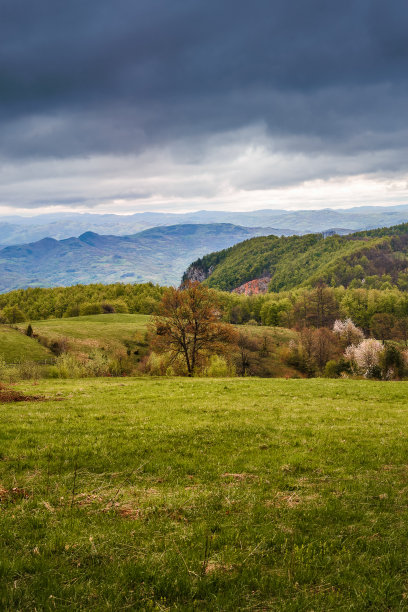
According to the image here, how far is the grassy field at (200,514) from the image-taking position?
18.2ft

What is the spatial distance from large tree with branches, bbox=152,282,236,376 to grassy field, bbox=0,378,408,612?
108 feet

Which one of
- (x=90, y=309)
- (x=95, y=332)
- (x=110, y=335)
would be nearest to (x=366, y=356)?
(x=110, y=335)

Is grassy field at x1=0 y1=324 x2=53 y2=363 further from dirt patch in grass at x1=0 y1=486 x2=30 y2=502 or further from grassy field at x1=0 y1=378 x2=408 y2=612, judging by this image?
dirt patch in grass at x1=0 y1=486 x2=30 y2=502

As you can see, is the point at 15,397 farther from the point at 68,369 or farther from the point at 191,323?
the point at 68,369

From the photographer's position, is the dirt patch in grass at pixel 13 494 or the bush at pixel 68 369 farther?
the bush at pixel 68 369

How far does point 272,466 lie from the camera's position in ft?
38.1

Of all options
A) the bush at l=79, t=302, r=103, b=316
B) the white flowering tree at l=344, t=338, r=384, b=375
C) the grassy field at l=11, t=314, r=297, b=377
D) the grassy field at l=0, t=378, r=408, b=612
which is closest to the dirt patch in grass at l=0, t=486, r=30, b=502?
the grassy field at l=0, t=378, r=408, b=612

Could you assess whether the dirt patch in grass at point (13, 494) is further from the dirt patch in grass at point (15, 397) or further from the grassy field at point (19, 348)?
the grassy field at point (19, 348)

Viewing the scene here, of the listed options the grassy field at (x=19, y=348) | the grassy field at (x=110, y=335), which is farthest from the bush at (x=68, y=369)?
the grassy field at (x=110, y=335)

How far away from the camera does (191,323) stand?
167 feet

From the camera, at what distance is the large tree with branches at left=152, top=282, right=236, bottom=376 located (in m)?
50.0

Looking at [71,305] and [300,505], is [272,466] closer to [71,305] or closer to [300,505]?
[300,505]

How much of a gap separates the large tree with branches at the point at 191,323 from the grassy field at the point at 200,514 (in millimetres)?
32788

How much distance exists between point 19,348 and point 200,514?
82387 mm
